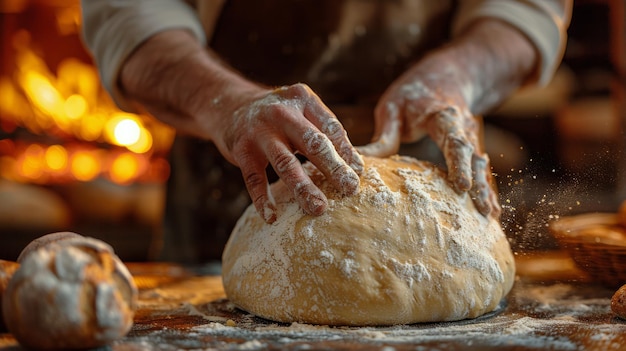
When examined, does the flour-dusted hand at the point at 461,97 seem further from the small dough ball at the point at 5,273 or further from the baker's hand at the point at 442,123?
the small dough ball at the point at 5,273

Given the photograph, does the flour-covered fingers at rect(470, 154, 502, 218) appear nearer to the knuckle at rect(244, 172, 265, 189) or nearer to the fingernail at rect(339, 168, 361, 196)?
the fingernail at rect(339, 168, 361, 196)

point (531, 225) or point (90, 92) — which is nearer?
point (531, 225)

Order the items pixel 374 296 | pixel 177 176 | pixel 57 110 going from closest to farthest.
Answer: pixel 374 296 < pixel 177 176 < pixel 57 110

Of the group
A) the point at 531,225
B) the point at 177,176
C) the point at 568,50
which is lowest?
the point at 531,225

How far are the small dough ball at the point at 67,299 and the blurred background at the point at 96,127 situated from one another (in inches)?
86.3

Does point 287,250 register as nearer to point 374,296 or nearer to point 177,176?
point 374,296

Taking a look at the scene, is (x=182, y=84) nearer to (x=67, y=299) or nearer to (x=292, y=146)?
(x=292, y=146)

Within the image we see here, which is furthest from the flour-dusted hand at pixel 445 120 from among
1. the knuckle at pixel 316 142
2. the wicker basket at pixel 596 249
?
the knuckle at pixel 316 142

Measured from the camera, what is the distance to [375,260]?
1.13m

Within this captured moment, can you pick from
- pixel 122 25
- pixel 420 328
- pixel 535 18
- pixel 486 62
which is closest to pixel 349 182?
pixel 420 328

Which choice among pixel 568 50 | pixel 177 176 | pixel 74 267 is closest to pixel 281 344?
pixel 74 267

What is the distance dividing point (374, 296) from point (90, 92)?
135 inches

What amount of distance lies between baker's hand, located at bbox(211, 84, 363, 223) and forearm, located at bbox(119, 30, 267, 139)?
0.41 feet

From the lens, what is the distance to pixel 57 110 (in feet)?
13.4
